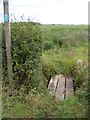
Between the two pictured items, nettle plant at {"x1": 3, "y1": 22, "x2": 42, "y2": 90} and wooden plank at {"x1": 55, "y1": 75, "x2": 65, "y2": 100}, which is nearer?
wooden plank at {"x1": 55, "y1": 75, "x2": 65, "y2": 100}

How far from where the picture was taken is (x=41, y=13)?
2682mm

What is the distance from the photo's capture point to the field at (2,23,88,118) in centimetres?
193

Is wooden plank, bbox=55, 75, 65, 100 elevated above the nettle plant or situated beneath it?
situated beneath

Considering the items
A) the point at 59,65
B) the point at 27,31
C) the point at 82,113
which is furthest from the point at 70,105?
the point at 59,65

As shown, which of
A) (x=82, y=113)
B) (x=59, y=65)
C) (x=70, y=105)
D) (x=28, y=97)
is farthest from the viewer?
(x=59, y=65)

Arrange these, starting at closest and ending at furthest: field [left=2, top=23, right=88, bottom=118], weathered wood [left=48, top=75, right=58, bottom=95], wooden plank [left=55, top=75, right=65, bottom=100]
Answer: field [left=2, top=23, right=88, bottom=118]
wooden plank [left=55, top=75, right=65, bottom=100]
weathered wood [left=48, top=75, right=58, bottom=95]

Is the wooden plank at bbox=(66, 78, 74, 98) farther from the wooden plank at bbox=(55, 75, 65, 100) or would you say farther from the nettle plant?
the nettle plant

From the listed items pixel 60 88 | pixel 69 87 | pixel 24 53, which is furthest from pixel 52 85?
pixel 24 53

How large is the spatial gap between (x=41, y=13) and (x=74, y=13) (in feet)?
1.57

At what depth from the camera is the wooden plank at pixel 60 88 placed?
7.75ft

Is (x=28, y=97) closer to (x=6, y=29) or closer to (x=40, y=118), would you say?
(x=40, y=118)

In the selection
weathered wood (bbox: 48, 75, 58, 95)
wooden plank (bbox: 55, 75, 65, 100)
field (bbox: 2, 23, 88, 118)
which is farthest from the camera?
weathered wood (bbox: 48, 75, 58, 95)

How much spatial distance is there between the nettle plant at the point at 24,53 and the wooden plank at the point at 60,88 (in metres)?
0.35

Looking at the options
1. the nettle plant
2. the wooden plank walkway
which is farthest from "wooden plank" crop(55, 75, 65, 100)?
the nettle plant
